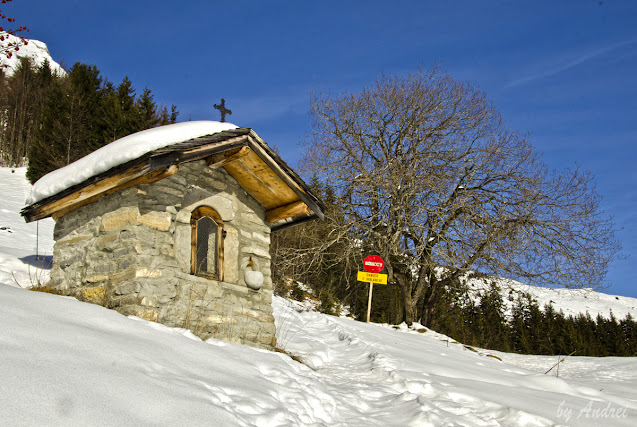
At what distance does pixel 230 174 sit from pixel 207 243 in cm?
105

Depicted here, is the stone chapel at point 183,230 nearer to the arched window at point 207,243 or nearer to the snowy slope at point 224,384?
the arched window at point 207,243

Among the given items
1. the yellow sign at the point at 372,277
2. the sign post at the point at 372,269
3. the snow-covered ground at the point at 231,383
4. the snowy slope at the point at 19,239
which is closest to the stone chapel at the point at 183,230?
the snow-covered ground at the point at 231,383

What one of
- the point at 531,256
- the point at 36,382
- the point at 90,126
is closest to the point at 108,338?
the point at 36,382

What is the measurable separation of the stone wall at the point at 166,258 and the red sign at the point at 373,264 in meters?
6.67

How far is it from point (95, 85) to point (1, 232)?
57.3 ft

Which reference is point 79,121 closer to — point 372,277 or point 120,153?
point 372,277

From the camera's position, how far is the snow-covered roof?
5145 millimetres

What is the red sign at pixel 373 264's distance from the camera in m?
12.9

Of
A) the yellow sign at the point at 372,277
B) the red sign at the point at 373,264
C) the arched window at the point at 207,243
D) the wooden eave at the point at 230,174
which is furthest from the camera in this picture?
the red sign at the point at 373,264

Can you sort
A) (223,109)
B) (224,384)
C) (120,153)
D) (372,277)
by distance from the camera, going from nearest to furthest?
(224,384)
(120,153)
(223,109)
(372,277)

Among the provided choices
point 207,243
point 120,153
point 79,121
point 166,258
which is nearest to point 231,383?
point 166,258

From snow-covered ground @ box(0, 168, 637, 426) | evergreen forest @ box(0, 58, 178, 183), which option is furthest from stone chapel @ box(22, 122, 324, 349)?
evergreen forest @ box(0, 58, 178, 183)

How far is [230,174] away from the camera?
6.41 metres

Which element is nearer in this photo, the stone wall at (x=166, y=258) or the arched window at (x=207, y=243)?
the stone wall at (x=166, y=258)
